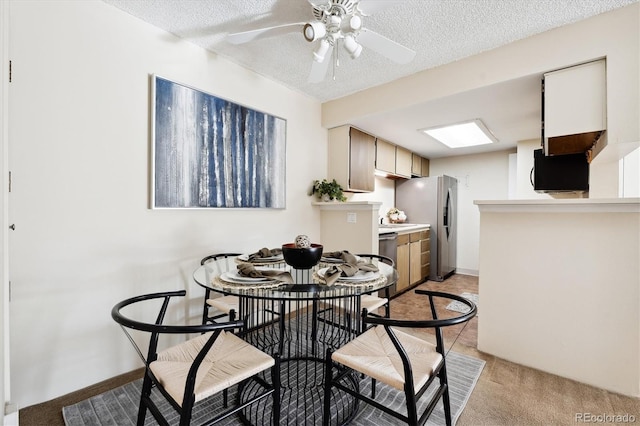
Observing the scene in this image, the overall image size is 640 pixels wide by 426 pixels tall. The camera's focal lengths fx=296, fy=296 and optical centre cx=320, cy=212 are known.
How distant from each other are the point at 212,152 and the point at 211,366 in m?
1.63

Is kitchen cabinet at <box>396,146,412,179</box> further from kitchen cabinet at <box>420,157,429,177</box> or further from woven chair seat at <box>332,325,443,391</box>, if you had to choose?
woven chair seat at <box>332,325,443,391</box>

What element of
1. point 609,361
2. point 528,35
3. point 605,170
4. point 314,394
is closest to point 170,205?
point 314,394

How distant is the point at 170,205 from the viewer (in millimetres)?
2109

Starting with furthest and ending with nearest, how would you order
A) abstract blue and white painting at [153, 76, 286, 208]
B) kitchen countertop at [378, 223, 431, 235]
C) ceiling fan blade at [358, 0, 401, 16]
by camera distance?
kitchen countertop at [378, 223, 431, 235], abstract blue and white painting at [153, 76, 286, 208], ceiling fan blade at [358, 0, 401, 16]

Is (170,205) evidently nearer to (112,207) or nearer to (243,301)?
(112,207)

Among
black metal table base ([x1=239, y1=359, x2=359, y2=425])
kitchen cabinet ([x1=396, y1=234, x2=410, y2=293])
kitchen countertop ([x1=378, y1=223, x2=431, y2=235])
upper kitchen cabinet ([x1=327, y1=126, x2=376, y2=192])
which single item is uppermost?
upper kitchen cabinet ([x1=327, y1=126, x2=376, y2=192])

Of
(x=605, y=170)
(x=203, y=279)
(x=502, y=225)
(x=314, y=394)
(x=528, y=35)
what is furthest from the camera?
(x=605, y=170)

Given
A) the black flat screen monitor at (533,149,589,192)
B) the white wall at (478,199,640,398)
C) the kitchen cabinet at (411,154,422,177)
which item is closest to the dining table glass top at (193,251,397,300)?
the white wall at (478,199,640,398)

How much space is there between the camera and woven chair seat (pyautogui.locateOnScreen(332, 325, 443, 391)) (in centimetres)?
116

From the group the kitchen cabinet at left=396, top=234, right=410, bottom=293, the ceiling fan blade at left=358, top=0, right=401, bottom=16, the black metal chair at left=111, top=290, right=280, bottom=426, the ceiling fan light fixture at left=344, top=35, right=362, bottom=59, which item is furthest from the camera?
the kitchen cabinet at left=396, top=234, right=410, bottom=293

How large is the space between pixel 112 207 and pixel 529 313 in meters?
2.91

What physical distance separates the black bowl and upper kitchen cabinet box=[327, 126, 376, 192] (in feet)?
6.29

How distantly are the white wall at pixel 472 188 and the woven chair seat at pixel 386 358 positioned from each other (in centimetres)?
406

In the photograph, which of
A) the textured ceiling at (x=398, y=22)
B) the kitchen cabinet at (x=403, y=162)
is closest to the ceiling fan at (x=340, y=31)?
the textured ceiling at (x=398, y=22)
